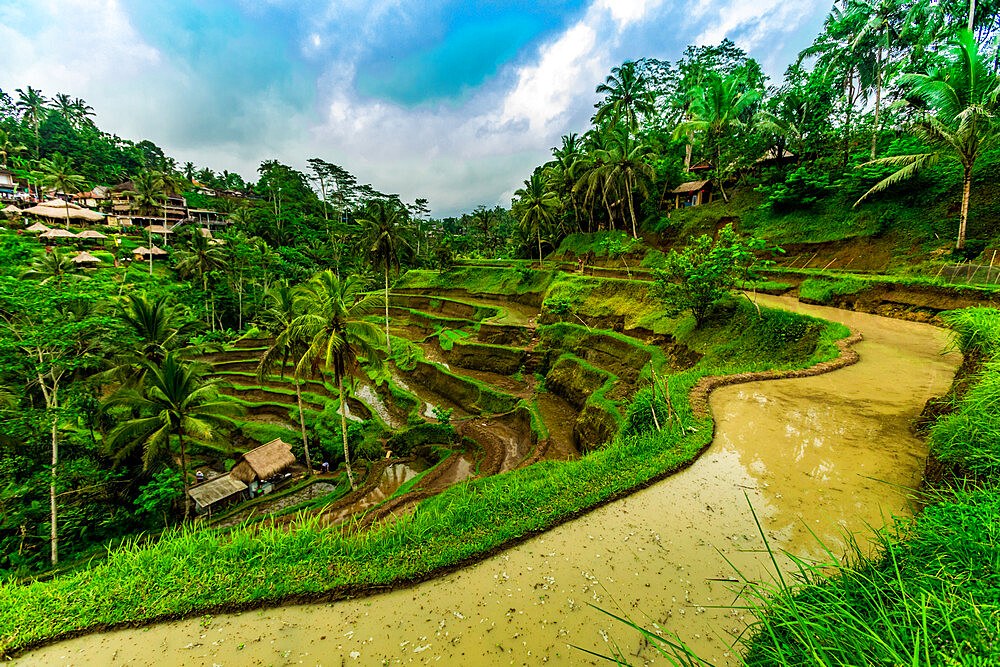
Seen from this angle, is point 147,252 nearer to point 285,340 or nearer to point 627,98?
point 285,340

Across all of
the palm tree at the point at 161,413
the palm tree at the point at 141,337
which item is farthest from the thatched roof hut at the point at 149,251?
the palm tree at the point at 161,413

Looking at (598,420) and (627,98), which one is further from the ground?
(627,98)

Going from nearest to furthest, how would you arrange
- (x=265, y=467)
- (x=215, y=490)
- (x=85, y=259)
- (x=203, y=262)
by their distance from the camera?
(x=215, y=490)
(x=265, y=467)
(x=85, y=259)
(x=203, y=262)

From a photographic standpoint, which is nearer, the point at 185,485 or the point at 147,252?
the point at 185,485

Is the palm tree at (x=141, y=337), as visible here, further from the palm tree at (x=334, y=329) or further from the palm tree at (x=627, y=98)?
the palm tree at (x=627, y=98)

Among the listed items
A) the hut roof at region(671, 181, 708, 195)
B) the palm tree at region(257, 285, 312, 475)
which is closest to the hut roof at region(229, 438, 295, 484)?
the palm tree at region(257, 285, 312, 475)

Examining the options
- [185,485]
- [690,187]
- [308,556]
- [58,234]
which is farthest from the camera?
[58,234]

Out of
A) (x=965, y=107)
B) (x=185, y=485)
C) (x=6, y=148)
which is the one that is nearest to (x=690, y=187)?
(x=965, y=107)
